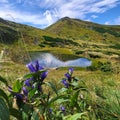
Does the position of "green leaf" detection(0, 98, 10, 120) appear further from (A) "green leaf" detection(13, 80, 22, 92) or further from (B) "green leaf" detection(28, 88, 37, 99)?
(B) "green leaf" detection(28, 88, 37, 99)

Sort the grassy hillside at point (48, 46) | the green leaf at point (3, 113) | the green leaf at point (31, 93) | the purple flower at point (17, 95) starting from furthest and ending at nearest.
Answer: the grassy hillside at point (48, 46) < the green leaf at point (31, 93) < the purple flower at point (17, 95) < the green leaf at point (3, 113)

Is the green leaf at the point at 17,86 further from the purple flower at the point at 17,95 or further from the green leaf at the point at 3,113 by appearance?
the green leaf at the point at 3,113

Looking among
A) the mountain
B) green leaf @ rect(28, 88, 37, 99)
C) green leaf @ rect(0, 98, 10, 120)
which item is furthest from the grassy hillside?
green leaf @ rect(0, 98, 10, 120)

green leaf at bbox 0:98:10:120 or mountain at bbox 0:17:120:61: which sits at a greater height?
green leaf at bbox 0:98:10:120

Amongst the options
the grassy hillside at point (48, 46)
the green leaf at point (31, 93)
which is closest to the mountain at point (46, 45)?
the grassy hillside at point (48, 46)

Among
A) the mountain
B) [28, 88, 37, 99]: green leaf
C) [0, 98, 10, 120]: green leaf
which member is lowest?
the mountain

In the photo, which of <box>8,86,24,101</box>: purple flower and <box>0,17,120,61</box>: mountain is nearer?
<box>8,86,24,101</box>: purple flower

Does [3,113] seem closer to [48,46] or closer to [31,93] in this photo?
[31,93]

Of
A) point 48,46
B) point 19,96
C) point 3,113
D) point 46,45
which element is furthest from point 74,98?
point 46,45

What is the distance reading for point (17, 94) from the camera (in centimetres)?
191

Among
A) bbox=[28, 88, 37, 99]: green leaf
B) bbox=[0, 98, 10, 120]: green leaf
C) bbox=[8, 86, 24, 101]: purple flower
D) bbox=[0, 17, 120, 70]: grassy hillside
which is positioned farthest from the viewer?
bbox=[0, 17, 120, 70]: grassy hillside

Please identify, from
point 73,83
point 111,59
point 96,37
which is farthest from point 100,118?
point 96,37

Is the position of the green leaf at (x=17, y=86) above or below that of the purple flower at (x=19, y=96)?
above

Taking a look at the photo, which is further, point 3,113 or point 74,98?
point 74,98
